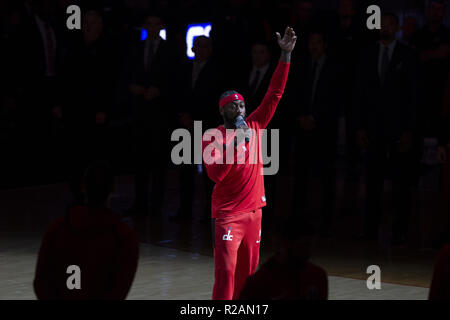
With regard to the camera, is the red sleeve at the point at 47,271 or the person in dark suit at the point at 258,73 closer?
the red sleeve at the point at 47,271

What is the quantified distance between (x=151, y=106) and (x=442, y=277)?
7.44m

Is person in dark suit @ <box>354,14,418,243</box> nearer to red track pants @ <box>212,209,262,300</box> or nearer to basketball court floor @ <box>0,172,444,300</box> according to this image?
basketball court floor @ <box>0,172,444,300</box>

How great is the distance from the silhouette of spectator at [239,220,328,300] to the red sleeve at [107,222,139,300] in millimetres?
564

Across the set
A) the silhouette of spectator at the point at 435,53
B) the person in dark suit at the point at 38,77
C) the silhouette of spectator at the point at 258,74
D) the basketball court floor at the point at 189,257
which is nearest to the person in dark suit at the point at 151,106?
the basketball court floor at the point at 189,257

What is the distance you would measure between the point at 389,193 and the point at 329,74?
395 cm

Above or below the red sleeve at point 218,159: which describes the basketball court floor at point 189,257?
below

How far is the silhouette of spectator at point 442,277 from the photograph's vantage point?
14.8 ft

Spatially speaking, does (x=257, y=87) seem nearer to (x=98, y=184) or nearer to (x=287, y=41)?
(x=287, y=41)

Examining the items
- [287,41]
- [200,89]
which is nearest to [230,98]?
[287,41]

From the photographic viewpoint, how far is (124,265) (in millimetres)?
4555

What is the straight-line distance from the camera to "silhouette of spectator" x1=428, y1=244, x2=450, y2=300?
4.51 m

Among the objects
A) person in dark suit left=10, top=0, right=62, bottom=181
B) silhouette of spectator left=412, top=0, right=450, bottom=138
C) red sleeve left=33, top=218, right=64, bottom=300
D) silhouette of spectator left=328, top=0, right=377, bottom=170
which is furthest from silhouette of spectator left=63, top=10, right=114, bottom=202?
red sleeve left=33, top=218, right=64, bottom=300

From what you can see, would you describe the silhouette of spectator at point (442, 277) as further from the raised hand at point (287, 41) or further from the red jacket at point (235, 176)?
the raised hand at point (287, 41)
